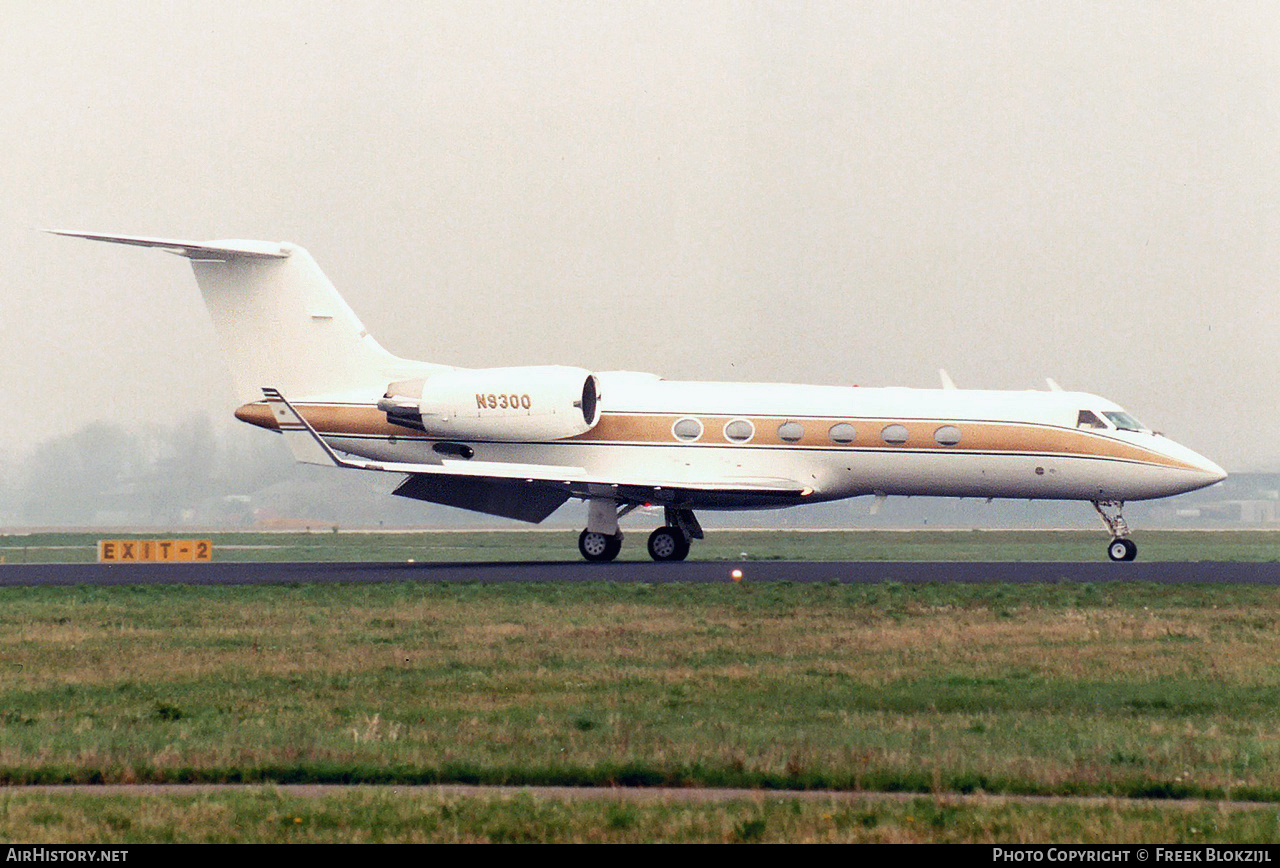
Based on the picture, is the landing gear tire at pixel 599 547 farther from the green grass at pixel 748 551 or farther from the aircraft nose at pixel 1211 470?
the aircraft nose at pixel 1211 470

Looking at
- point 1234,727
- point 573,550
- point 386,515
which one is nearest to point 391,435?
point 573,550

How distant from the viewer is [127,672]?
54.7ft

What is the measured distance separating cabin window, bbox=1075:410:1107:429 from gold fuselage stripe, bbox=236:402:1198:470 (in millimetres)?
145

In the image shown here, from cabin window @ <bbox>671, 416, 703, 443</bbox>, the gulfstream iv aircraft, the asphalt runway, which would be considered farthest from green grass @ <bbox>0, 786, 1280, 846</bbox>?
cabin window @ <bbox>671, 416, 703, 443</bbox>

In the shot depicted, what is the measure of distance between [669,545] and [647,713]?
2191cm

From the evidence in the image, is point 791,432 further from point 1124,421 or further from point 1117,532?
point 1117,532

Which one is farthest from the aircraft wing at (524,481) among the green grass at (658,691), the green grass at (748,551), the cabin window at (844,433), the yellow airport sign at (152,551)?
the yellow airport sign at (152,551)

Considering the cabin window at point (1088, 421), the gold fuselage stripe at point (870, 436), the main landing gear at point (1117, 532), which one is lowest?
the main landing gear at point (1117, 532)

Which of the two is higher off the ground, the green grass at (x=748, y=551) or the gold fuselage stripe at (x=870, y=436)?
the gold fuselage stripe at (x=870, y=436)

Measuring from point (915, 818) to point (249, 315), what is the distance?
95.3 ft

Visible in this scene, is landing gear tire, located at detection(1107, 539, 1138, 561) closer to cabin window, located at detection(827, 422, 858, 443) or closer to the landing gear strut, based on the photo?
cabin window, located at detection(827, 422, 858, 443)

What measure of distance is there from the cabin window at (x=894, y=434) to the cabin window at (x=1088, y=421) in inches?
151

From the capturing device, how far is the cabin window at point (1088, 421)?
109 feet
